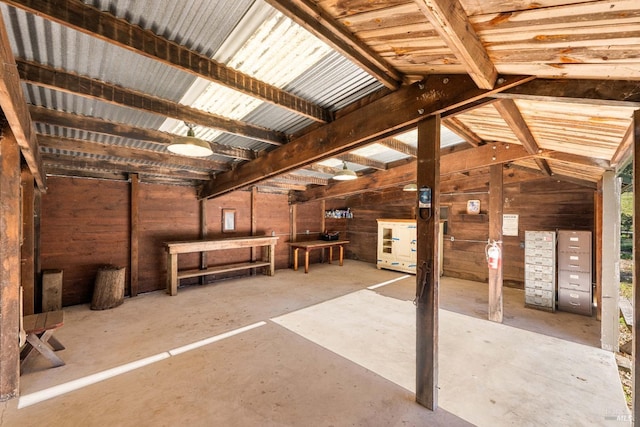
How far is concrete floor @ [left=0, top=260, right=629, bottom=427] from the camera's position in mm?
2145

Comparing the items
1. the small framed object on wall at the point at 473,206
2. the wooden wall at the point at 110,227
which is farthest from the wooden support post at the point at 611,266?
the wooden wall at the point at 110,227

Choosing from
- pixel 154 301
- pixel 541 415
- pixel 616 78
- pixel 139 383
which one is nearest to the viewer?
pixel 616 78

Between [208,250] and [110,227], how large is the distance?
181 centimetres

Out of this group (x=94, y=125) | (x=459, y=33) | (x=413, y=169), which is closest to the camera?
(x=459, y=33)

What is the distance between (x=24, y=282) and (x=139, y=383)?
237cm

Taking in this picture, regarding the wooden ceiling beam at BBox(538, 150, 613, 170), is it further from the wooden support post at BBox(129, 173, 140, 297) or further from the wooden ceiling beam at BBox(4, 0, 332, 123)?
the wooden support post at BBox(129, 173, 140, 297)

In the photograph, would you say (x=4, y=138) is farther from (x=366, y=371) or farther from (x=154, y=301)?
(x=366, y=371)

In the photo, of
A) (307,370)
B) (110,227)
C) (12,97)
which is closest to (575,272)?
(307,370)

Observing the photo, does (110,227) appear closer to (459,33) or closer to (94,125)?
(94,125)

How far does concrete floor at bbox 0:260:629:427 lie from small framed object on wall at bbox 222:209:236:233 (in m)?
2.28

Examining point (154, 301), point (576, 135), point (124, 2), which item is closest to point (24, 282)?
point (154, 301)

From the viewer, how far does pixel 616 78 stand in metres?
1.40

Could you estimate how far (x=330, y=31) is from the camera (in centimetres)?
149

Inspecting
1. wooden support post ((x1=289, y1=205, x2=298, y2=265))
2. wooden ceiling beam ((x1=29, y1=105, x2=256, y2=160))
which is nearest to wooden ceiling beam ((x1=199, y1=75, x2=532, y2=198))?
wooden ceiling beam ((x1=29, y1=105, x2=256, y2=160))
